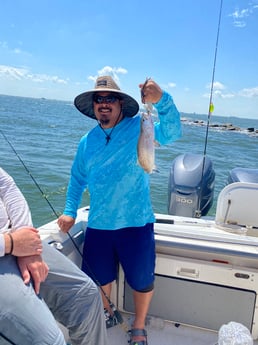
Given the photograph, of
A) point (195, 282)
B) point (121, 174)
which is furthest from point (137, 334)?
point (121, 174)

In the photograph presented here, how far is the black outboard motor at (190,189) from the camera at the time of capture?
4273mm

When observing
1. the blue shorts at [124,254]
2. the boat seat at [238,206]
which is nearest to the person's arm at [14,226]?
the blue shorts at [124,254]

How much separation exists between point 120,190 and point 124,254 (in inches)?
18.7

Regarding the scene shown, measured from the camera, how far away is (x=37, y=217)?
6.71 m

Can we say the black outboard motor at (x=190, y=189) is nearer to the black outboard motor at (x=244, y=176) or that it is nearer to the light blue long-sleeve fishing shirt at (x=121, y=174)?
the black outboard motor at (x=244, y=176)

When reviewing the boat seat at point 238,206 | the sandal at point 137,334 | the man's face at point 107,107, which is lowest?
the sandal at point 137,334

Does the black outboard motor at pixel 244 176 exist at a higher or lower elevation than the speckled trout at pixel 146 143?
lower

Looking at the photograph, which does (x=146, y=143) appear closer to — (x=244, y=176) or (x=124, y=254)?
(x=124, y=254)

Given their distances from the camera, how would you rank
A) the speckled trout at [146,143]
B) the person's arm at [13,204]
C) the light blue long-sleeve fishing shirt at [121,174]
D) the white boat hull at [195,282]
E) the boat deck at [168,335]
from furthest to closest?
the boat deck at [168,335] < the white boat hull at [195,282] < the light blue long-sleeve fishing shirt at [121,174] < the speckled trout at [146,143] < the person's arm at [13,204]

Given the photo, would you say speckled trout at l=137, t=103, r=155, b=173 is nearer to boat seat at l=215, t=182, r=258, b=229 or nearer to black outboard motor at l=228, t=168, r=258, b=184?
boat seat at l=215, t=182, r=258, b=229

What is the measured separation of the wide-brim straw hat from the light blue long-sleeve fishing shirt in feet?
0.29

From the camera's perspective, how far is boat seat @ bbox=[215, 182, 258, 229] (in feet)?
8.87

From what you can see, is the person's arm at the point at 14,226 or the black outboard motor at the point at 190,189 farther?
the black outboard motor at the point at 190,189

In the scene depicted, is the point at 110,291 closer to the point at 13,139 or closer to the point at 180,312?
the point at 180,312
